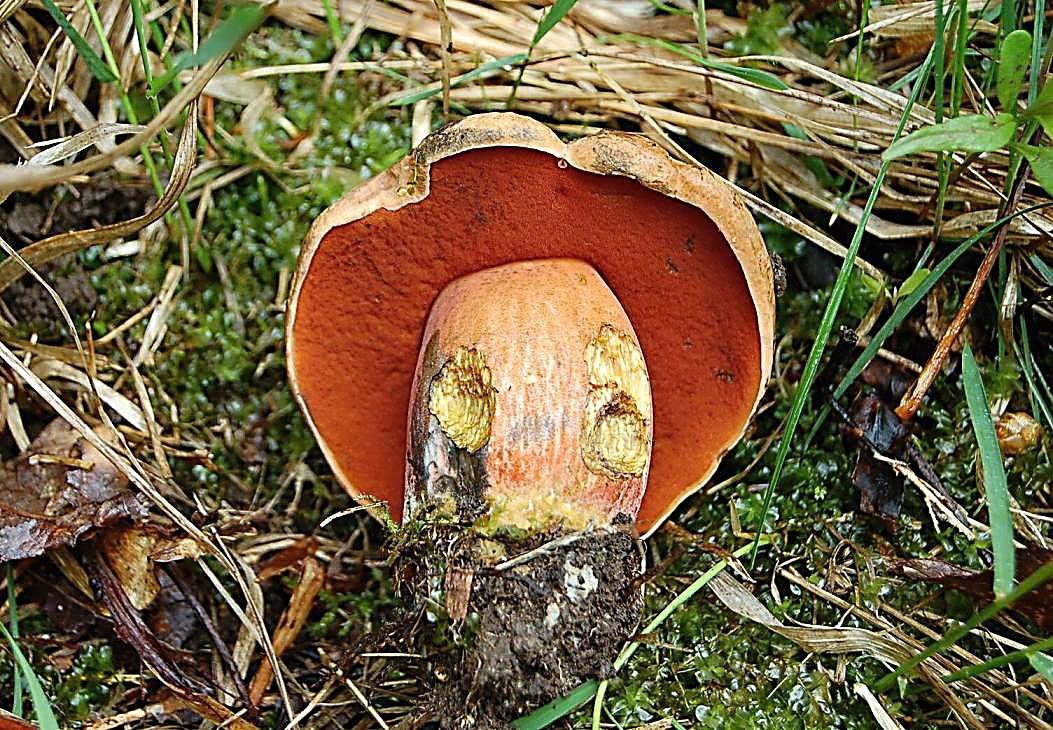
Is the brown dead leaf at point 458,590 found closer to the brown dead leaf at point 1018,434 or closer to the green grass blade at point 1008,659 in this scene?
the green grass blade at point 1008,659

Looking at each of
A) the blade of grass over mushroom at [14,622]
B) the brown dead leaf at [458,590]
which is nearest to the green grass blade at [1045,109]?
the brown dead leaf at [458,590]

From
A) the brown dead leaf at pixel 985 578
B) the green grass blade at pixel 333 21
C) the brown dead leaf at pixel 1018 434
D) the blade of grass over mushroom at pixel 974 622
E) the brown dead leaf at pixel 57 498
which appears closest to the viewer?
the blade of grass over mushroom at pixel 974 622

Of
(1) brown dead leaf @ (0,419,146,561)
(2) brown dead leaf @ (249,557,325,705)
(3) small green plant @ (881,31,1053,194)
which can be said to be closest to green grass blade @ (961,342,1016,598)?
(3) small green plant @ (881,31,1053,194)

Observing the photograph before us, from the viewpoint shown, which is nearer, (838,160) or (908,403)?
(908,403)

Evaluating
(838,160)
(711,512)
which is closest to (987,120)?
(838,160)

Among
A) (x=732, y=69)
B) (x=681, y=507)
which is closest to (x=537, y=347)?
(x=681, y=507)

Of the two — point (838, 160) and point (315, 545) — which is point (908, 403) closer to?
point (838, 160)

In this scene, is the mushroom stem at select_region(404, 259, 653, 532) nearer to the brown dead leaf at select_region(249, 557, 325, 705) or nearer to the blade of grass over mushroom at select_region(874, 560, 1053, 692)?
the brown dead leaf at select_region(249, 557, 325, 705)
